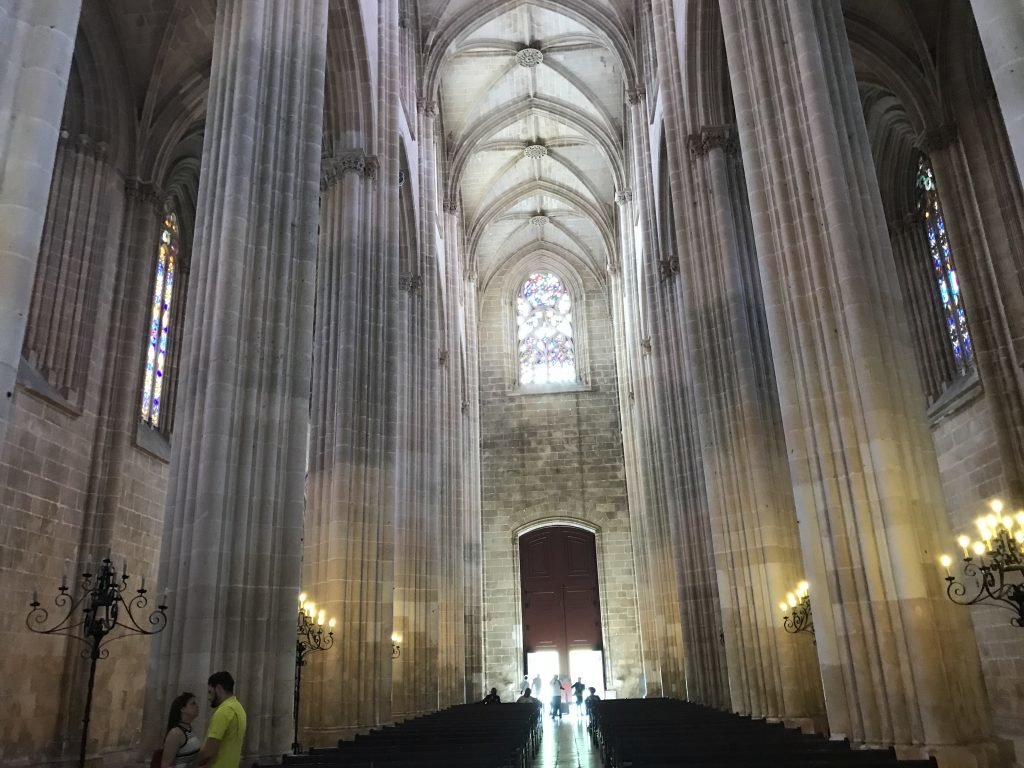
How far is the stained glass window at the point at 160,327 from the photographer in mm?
17516

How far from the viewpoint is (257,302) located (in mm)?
9055

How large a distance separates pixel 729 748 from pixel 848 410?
3534mm

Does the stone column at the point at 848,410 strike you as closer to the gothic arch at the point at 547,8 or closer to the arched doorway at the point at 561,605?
the gothic arch at the point at 547,8

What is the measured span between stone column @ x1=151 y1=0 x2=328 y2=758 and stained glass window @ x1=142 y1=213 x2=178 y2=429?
8586mm

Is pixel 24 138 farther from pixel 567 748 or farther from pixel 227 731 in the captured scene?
pixel 567 748

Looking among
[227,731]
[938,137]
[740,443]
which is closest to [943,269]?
[938,137]

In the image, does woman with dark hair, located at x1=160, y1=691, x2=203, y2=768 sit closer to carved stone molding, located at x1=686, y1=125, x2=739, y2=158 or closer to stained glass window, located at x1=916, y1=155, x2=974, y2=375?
carved stone molding, located at x1=686, y1=125, x2=739, y2=158

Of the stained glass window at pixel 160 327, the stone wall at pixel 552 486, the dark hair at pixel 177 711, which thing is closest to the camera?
the dark hair at pixel 177 711

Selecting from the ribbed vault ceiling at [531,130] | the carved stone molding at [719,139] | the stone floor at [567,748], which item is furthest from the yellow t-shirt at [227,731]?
the ribbed vault ceiling at [531,130]

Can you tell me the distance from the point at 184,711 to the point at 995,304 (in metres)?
13.6

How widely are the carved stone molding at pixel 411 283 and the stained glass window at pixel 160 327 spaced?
525 centimetres

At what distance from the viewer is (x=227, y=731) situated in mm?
5191

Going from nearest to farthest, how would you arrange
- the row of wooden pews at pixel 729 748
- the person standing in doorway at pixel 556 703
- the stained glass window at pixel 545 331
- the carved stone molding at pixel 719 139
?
the row of wooden pews at pixel 729 748 → the carved stone molding at pixel 719 139 → the person standing in doorway at pixel 556 703 → the stained glass window at pixel 545 331

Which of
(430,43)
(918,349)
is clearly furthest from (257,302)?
(430,43)
